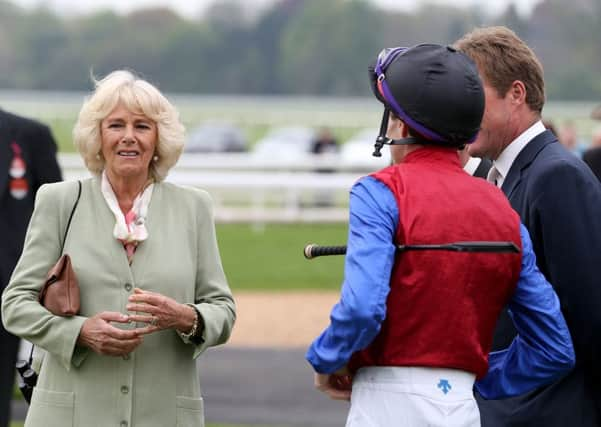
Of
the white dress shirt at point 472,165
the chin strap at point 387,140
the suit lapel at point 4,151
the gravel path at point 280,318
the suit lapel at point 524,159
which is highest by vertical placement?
the chin strap at point 387,140

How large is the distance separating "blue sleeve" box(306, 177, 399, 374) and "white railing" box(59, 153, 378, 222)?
19.9 metres

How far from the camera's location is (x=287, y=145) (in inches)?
1640

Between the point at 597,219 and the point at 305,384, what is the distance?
6666 millimetres

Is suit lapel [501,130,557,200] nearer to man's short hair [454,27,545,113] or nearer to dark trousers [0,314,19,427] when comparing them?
man's short hair [454,27,545,113]

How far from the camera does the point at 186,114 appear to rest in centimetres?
6219

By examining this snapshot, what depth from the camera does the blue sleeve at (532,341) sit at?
11.3 feet

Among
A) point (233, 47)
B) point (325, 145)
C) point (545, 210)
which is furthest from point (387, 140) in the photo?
point (233, 47)

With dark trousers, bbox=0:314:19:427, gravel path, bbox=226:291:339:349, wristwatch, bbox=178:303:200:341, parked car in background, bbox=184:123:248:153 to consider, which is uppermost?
wristwatch, bbox=178:303:200:341

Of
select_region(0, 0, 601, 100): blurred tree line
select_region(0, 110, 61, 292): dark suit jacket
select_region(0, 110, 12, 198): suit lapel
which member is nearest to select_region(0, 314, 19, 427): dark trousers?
select_region(0, 110, 61, 292): dark suit jacket

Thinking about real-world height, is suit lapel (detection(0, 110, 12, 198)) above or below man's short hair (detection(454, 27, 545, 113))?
below

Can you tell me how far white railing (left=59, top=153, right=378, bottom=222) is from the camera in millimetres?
24484

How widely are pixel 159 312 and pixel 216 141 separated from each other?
39675mm

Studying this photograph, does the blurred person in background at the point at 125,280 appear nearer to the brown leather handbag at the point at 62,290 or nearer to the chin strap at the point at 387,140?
the brown leather handbag at the point at 62,290

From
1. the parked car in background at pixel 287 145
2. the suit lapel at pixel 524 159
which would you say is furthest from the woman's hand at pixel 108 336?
the parked car in background at pixel 287 145
